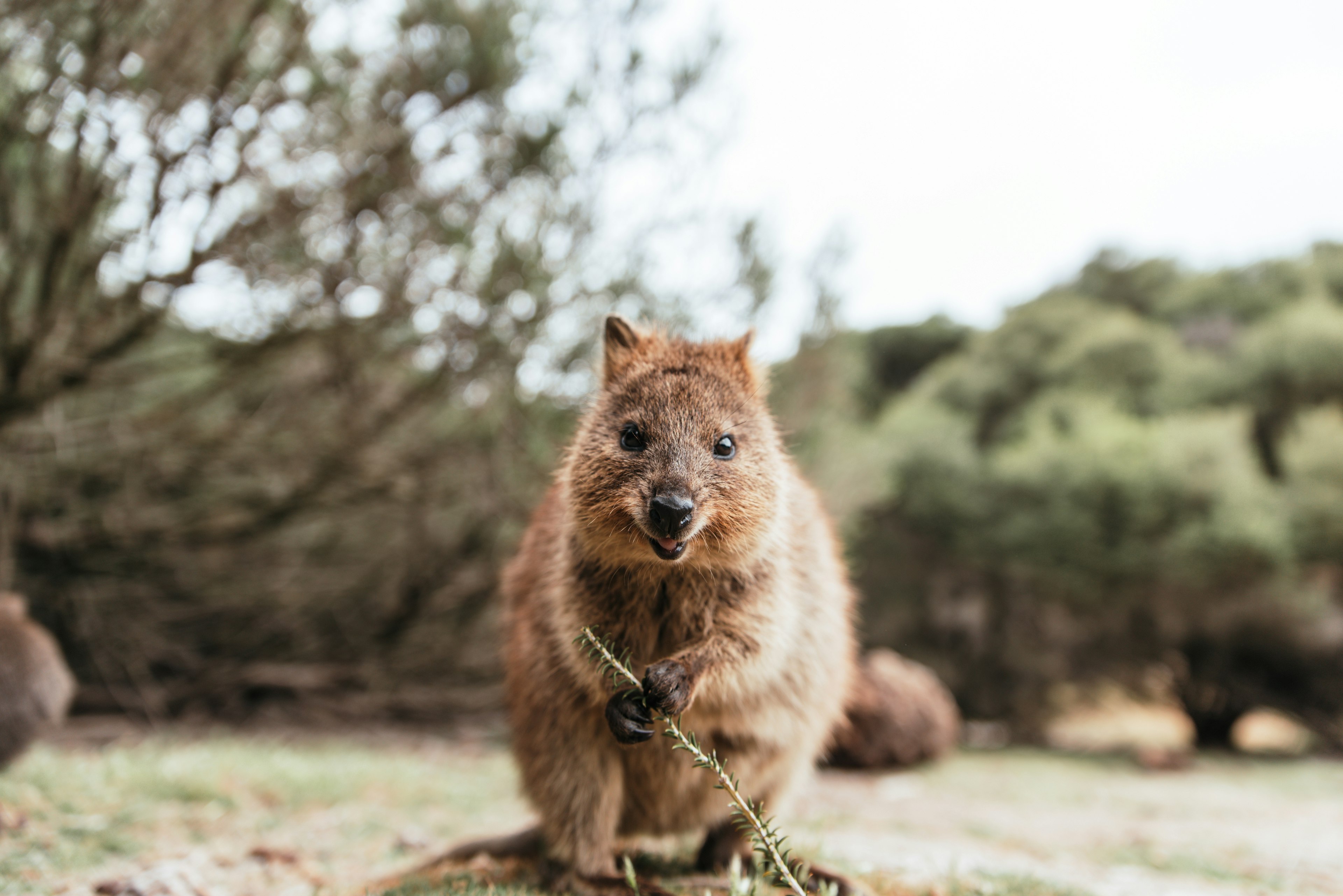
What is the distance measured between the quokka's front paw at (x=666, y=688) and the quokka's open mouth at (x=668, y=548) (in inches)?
11.4

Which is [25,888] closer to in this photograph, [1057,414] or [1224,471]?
[1224,471]

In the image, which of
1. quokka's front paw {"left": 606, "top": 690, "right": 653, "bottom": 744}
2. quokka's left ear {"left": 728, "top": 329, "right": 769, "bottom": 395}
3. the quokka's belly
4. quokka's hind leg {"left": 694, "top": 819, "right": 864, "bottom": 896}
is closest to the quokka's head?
quokka's left ear {"left": 728, "top": 329, "right": 769, "bottom": 395}

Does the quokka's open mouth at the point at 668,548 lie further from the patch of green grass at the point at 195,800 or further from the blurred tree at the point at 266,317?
the blurred tree at the point at 266,317

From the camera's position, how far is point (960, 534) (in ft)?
34.6

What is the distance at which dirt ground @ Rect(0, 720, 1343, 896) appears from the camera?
2973 millimetres

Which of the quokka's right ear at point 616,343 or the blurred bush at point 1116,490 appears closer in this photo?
the quokka's right ear at point 616,343

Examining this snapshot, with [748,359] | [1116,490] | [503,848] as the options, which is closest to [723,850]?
[503,848]

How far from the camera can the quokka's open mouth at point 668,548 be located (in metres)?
2.09

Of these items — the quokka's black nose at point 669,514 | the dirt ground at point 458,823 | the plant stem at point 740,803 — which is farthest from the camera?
the dirt ground at point 458,823

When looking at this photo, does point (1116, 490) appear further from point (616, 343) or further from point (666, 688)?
point (666, 688)

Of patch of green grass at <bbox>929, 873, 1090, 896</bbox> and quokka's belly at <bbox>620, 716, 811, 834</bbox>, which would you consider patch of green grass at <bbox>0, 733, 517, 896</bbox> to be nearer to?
quokka's belly at <bbox>620, 716, 811, 834</bbox>

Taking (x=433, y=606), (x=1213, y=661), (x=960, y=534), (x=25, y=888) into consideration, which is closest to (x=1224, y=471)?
(x=1213, y=661)

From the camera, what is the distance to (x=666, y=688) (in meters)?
2.09

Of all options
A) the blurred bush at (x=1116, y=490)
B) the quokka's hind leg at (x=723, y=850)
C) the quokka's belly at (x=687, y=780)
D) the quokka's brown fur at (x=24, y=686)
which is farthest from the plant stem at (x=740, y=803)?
the blurred bush at (x=1116, y=490)
